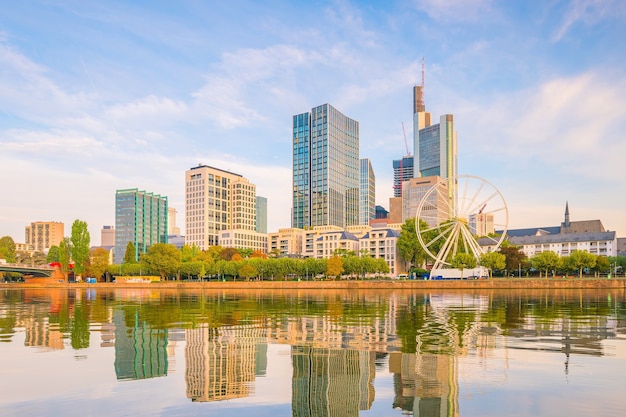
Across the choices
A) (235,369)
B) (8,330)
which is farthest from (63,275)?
(235,369)

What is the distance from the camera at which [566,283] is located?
115 meters

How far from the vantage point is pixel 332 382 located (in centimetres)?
1666

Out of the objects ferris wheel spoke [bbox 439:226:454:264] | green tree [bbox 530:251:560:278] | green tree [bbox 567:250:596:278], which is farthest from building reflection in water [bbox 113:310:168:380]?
green tree [bbox 567:250:596:278]

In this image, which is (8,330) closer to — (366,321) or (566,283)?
(366,321)

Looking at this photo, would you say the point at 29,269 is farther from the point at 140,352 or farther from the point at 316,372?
the point at 316,372

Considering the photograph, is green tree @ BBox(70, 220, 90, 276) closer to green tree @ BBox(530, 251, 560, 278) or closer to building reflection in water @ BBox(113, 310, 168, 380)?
green tree @ BBox(530, 251, 560, 278)

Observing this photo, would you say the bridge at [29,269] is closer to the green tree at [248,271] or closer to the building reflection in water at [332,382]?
the green tree at [248,271]

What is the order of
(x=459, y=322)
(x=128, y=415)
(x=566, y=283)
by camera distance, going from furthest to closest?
(x=566, y=283), (x=459, y=322), (x=128, y=415)

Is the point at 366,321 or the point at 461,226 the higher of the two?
the point at 461,226

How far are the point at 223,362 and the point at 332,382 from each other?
536 centimetres

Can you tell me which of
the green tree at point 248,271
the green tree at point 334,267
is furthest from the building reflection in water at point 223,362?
the green tree at point 248,271

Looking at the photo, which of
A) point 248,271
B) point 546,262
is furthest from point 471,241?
point 248,271

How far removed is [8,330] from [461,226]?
393 feet

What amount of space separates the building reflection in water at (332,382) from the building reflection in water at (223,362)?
1.46 meters
